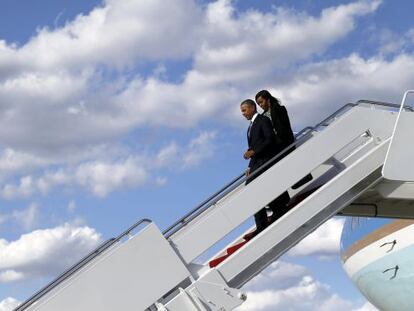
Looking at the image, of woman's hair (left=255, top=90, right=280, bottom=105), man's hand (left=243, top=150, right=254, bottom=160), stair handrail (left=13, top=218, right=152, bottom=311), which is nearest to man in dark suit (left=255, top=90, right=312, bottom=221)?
woman's hair (left=255, top=90, right=280, bottom=105)

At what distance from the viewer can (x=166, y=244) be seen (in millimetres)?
8469

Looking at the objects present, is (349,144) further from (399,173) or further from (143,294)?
(143,294)

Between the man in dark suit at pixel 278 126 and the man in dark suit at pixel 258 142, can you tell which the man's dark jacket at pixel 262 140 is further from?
the man in dark suit at pixel 278 126

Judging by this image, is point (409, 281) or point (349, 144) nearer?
point (349, 144)

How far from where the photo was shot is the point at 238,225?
8.86 meters

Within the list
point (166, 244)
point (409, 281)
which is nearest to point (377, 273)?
point (409, 281)

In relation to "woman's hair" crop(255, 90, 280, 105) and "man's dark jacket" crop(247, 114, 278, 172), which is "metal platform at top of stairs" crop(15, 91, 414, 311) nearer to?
"man's dark jacket" crop(247, 114, 278, 172)

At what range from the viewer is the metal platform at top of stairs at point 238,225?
828cm

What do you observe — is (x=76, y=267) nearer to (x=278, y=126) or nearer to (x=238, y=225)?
(x=238, y=225)

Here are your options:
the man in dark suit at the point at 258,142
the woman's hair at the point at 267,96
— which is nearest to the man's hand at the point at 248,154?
the man in dark suit at the point at 258,142

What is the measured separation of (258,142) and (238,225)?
110 cm

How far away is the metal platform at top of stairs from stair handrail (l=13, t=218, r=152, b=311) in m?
0.01

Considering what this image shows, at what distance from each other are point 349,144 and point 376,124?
455 mm

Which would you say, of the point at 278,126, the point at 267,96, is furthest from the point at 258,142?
the point at 267,96
